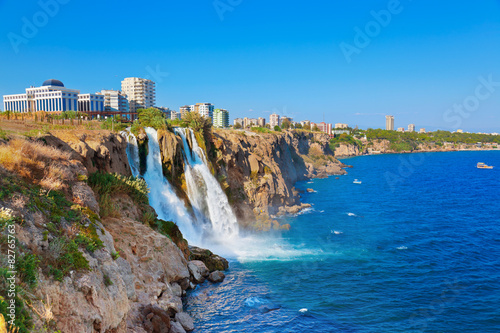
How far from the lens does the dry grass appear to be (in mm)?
13230

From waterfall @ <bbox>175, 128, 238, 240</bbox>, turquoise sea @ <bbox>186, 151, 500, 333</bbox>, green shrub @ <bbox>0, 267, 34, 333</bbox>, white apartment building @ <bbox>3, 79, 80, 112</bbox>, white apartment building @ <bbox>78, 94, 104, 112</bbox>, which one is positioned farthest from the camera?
white apartment building @ <bbox>78, 94, 104, 112</bbox>

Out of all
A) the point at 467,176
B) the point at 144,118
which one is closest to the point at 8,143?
the point at 144,118

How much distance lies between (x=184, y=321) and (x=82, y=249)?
7.17 m

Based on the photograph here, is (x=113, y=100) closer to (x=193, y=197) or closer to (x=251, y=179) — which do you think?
(x=251, y=179)

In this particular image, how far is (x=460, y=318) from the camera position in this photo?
2014cm

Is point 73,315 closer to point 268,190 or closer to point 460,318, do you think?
point 460,318

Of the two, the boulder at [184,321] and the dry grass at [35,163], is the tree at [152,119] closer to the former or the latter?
the dry grass at [35,163]

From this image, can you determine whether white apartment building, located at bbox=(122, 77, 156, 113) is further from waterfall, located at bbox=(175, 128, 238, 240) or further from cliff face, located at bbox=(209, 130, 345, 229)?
waterfall, located at bbox=(175, 128, 238, 240)

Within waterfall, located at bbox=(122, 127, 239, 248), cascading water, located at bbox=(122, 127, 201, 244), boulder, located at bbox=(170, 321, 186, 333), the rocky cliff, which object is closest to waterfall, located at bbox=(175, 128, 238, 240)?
waterfall, located at bbox=(122, 127, 239, 248)

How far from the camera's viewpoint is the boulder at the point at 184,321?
17.0 meters

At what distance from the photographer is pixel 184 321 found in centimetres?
1708

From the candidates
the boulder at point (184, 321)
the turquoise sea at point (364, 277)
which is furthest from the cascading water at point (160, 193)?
the boulder at point (184, 321)

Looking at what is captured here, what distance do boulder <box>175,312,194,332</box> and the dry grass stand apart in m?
8.25

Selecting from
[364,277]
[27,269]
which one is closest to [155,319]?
[27,269]
